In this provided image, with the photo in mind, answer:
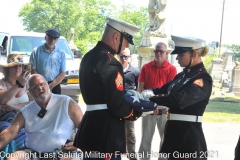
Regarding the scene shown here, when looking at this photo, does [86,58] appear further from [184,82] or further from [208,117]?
[208,117]

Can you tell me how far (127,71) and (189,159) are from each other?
289 cm

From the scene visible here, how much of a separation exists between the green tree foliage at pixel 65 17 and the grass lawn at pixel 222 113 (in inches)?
1350

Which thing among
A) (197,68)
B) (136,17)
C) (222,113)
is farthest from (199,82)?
(136,17)

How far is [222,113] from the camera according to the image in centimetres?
1232

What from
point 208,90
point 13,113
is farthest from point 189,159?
point 13,113

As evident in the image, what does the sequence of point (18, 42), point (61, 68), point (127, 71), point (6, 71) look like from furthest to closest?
point (18, 42) → point (61, 68) → point (127, 71) → point (6, 71)

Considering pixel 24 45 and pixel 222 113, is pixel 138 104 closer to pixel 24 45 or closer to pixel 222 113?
pixel 24 45

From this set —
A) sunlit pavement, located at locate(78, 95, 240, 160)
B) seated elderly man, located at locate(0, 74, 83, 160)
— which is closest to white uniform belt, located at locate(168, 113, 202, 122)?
seated elderly man, located at locate(0, 74, 83, 160)

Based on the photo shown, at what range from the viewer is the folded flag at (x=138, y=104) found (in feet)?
10.9

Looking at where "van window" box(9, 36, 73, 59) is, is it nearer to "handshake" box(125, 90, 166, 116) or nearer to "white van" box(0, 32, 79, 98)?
"white van" box(0, 32, 79, 98)

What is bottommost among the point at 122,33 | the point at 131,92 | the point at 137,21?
the point at 137,21

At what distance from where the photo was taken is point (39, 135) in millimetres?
4145

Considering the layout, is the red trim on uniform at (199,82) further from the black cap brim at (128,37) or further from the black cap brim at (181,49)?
the black cap brim at (128,37)

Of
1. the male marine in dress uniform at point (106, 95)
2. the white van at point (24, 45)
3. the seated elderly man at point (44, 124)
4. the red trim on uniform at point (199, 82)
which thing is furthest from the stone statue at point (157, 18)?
the male marine in dress uniform at point (106, 95)
